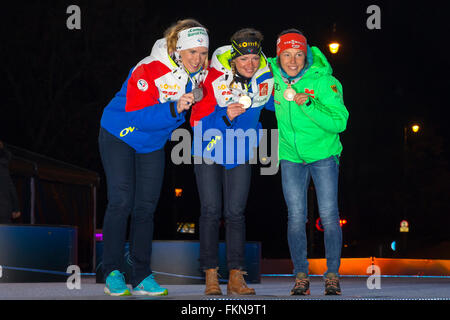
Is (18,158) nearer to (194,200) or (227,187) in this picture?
(227,187)

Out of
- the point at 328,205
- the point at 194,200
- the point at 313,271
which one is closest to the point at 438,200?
the point at 194,200

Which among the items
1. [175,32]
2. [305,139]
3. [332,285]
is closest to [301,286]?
[332,285]

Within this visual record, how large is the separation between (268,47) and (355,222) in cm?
1423

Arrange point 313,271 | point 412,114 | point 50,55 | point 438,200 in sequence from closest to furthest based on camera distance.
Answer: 1. point 313,271
2. point 50,55
3. point 438,200
4. point 412,114

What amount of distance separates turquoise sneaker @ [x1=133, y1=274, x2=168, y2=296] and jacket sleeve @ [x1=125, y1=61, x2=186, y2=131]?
1.13m

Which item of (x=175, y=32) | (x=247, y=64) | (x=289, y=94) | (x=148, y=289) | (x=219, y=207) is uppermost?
(x=175, y=32)

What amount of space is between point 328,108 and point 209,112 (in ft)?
2.98

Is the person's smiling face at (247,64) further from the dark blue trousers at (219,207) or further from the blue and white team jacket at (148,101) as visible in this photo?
the dark blue trousers at (219,207)

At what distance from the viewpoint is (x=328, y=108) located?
5699 mm

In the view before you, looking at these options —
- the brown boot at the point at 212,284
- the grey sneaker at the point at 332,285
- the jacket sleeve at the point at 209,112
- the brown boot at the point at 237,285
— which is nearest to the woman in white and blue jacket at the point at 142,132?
the jacket sleeve at the point at 209,112

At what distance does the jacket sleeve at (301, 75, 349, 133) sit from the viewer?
18.3 feet

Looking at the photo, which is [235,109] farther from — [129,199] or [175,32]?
[129,199]
